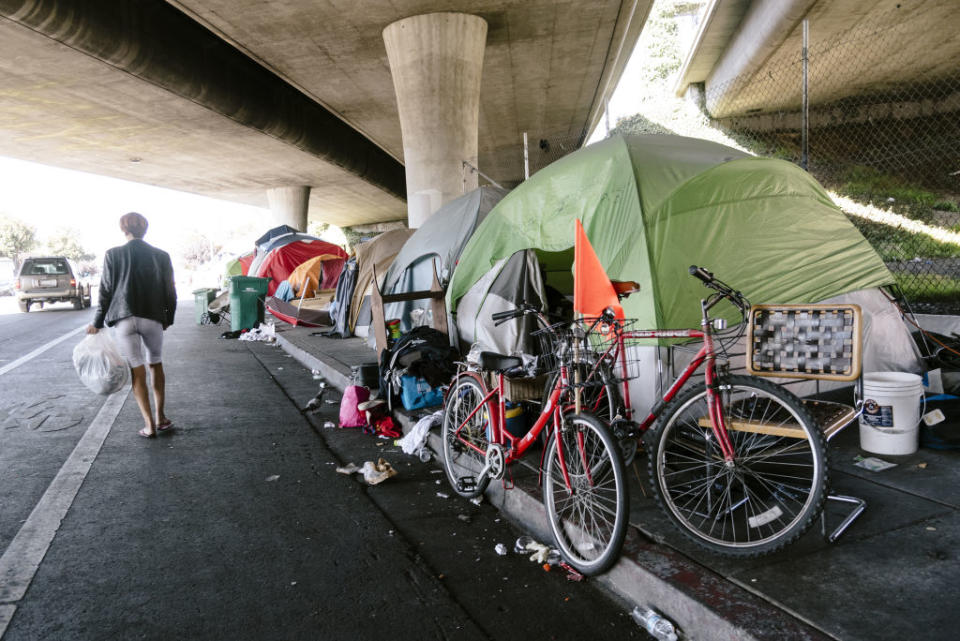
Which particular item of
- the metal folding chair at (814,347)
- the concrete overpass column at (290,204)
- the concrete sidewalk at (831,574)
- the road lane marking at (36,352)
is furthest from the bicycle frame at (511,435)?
the concrete overpass column at (290,204)

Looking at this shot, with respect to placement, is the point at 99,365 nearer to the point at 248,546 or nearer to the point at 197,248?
the point at 248,546

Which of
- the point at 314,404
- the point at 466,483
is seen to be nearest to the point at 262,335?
the point at 314,404

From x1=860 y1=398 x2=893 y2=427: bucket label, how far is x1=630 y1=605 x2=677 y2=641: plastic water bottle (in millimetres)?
2234

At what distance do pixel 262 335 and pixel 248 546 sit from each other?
1018 centimetres

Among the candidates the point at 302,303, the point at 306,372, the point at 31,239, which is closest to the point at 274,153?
the point at 302,303

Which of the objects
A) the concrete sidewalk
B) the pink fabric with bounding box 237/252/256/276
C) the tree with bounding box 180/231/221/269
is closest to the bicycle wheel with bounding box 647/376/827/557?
the concrete sidewalk

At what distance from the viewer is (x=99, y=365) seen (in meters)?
5.38

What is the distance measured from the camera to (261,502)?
13.3 feet

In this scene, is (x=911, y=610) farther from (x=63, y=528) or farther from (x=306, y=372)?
(x=306, y=372)

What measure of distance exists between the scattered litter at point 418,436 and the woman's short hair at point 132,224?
10.0 feet

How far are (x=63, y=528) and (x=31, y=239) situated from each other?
3373 inches

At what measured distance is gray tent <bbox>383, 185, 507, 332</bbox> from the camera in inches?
324

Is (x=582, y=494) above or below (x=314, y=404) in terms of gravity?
above

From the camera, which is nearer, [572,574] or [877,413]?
[572,574]
